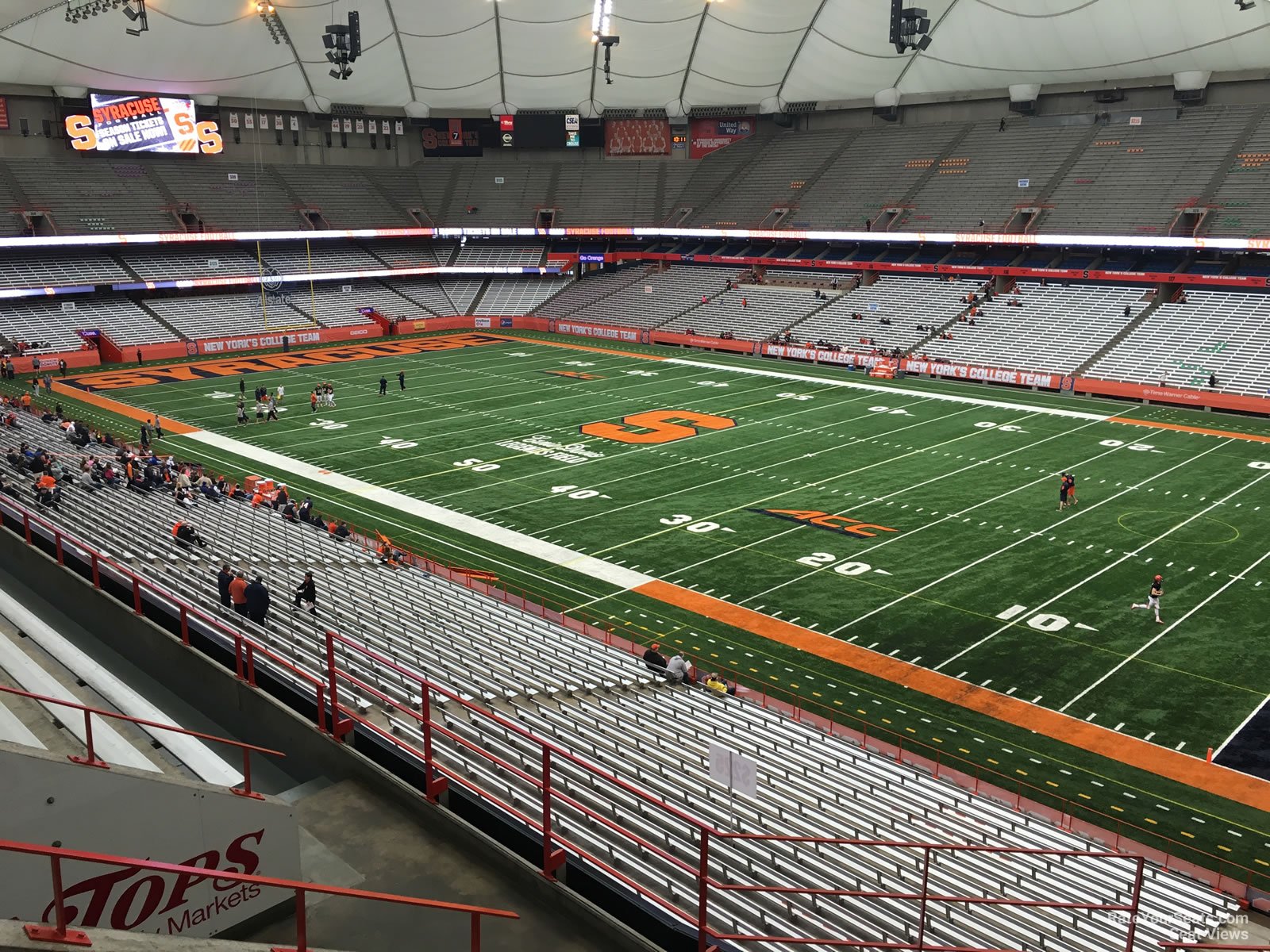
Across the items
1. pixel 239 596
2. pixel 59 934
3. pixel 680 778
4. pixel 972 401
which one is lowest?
pixel 972 401

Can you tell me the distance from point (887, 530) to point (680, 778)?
17.2m

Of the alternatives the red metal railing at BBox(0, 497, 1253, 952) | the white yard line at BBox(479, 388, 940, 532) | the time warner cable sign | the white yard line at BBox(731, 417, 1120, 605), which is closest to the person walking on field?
the white yard line at BBox(731, 417, 1120, 605)

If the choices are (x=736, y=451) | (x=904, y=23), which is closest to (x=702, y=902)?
(x=736, y=451)

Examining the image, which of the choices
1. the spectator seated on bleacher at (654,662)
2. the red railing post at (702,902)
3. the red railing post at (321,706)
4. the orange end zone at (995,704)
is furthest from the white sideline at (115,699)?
the orange end zone at (995,704)

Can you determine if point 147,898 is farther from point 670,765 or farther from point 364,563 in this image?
point 364,563

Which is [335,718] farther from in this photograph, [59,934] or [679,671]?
[679,671]

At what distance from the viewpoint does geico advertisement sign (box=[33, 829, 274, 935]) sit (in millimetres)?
6246

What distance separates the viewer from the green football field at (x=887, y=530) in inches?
693

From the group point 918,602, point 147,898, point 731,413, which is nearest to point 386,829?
point 147,898

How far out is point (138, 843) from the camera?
22.2 feet

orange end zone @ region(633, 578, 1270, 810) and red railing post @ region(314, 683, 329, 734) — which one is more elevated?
red railing post @ region(314, 683, 329, 734)

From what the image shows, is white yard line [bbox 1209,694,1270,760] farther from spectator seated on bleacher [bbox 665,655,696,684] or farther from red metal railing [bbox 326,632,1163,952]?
spectator seated on bleacher [bbox 665,655,696,684]

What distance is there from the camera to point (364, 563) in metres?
21.2

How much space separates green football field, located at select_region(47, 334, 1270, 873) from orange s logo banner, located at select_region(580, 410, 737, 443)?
164mm
